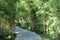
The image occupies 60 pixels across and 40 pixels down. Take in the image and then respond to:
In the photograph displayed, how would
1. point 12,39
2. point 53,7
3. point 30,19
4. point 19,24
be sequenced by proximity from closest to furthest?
1. point 53,7
2. point 12,39
3. point 30,19
4. point 19,24

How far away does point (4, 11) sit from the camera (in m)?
15.0

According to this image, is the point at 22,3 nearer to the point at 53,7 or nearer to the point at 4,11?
the point at 4,11

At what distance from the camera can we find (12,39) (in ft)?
51.7

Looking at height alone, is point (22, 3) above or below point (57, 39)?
above

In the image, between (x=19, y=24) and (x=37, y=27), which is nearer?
(x=37, y=27)

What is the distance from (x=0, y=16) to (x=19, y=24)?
17.6m

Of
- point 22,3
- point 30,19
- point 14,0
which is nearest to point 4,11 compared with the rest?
point 14,0

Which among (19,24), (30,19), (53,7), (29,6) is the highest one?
(53,7)

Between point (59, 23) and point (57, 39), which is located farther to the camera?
point (57, 39)

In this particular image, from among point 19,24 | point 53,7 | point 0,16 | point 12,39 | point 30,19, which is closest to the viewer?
point 53,7

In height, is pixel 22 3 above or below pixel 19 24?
above

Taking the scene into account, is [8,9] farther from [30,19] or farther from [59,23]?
[30,19]

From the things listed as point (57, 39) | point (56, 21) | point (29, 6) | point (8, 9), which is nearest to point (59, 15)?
point (56, 21)

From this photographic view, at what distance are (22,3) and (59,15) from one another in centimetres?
975
